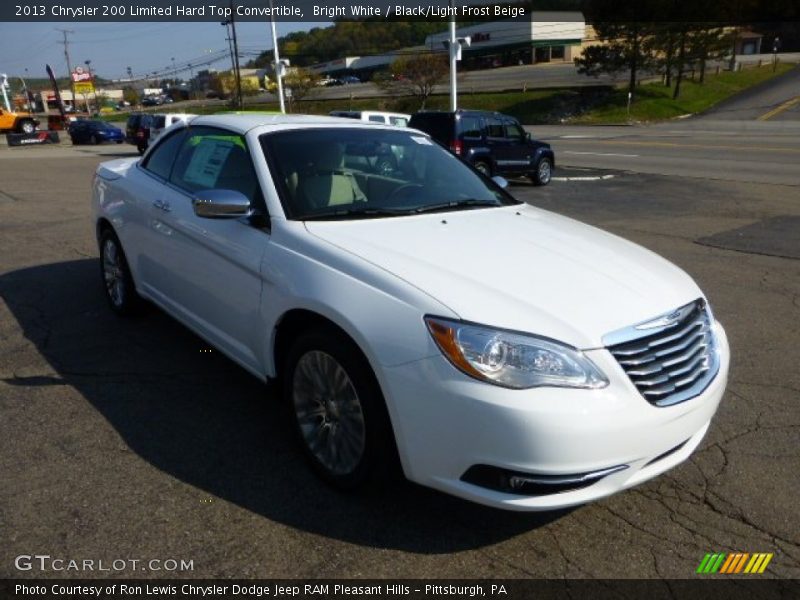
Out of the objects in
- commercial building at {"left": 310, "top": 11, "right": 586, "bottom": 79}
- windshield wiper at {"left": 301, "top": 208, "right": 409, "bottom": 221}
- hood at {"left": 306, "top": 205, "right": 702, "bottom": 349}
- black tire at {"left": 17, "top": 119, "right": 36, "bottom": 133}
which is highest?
commercial building at {"left": 310, "top": 11, "right": 586, "bottom": 79}

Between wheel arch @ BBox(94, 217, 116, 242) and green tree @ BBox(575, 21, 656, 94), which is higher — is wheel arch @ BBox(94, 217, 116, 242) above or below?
below

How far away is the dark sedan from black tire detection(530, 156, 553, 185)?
2694 centimetres

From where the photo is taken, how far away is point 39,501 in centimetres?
299

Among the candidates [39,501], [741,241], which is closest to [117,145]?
[741,241]

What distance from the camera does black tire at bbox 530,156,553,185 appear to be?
16344mm

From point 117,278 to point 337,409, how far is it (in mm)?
3141

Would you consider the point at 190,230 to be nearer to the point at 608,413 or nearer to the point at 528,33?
the point at 608,413

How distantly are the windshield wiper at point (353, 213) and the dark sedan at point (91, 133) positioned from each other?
36.0 m

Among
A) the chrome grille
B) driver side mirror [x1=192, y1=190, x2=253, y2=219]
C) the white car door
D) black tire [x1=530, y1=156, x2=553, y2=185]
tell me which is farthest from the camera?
black tire [x1=530, y1=156, x2=553, y2=185]

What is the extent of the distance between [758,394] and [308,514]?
286cm

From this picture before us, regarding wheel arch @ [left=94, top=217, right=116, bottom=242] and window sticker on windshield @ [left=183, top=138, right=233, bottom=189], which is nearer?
window sticker on windshield @ [left=183, top=138, right=233, bottom=189]

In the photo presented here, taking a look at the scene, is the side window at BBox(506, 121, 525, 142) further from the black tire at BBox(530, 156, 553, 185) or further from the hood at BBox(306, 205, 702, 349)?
the hood at BBox(306, 205, 702, 349)

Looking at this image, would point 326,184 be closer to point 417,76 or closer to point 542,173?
point 542,173

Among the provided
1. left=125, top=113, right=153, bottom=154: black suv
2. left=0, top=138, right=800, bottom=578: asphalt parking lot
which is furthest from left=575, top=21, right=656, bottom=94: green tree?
left=0, top=138, right=800, bottom=578: asphalt parking lot
